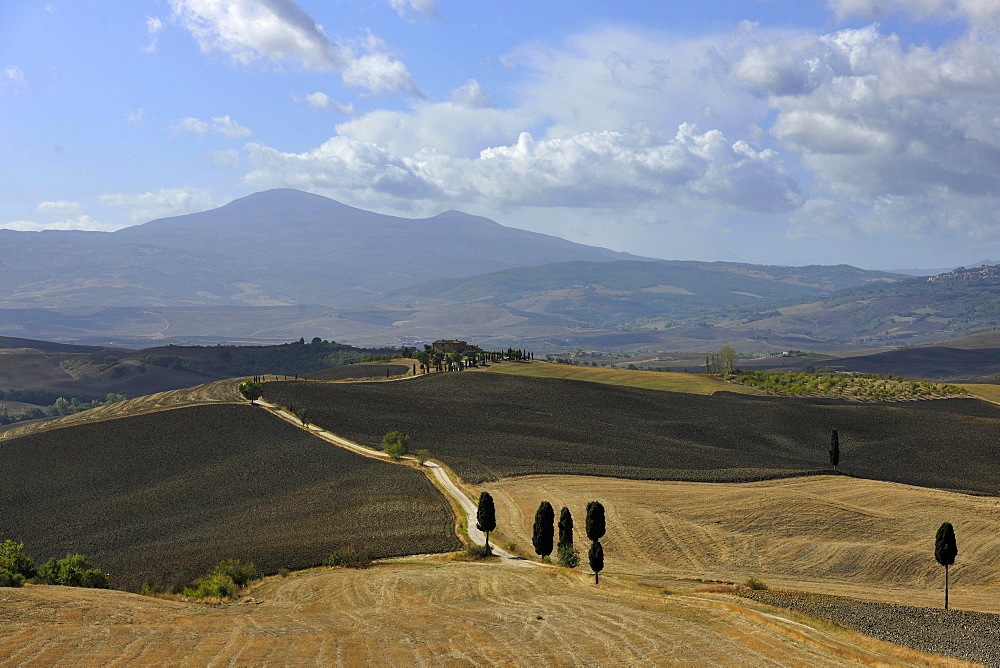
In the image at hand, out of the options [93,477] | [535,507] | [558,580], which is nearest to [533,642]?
[558,580]

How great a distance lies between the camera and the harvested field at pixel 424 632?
29.1 meters

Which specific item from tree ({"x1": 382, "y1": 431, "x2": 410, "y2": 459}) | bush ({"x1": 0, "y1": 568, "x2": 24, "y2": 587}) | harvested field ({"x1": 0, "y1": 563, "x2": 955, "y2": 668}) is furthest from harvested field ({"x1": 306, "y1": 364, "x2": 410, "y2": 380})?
harvested field ({"x1": 0, "y1": 563, "x2": 955, "y2": 668})

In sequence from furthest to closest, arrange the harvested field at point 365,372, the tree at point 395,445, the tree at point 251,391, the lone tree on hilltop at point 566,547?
the harvested field at point 365,372, the tree at point 251,391, the tree at point 395,445, the lone tree on hilltop at point 566,547

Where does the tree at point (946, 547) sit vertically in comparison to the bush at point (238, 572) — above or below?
above

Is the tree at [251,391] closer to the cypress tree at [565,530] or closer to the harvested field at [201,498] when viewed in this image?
the harvested field at [201,498]

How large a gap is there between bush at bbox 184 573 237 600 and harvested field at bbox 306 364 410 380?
121772 mm

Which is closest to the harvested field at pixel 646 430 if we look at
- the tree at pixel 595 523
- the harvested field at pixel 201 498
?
the harvested field at pixel 201 498

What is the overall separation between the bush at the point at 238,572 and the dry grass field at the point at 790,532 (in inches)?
824

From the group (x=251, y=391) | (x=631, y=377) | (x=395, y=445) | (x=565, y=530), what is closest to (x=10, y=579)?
(x=565, y=530)

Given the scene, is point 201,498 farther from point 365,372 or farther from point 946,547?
point 365,372

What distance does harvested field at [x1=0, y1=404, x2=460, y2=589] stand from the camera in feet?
189

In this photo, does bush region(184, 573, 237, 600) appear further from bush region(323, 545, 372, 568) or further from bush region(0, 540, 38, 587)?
bush region(0, 540, 38, 587)

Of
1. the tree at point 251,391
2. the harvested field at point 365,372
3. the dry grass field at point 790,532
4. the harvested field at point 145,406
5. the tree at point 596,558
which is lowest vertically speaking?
the dry grass field at point 790,532

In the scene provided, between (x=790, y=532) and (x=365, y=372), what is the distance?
127 metres
